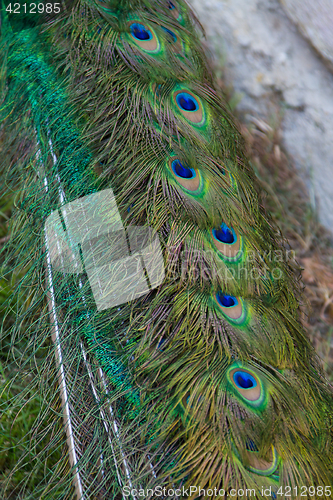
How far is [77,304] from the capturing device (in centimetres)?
122

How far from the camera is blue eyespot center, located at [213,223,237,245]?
1.24 metres

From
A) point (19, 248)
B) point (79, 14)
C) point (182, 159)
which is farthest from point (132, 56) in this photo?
point (19, 248)

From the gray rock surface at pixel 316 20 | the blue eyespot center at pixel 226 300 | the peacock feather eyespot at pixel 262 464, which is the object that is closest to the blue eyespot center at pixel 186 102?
the blue eyespot center at pixel 226 300

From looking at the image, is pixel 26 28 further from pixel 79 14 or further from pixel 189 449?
pixel 189 449

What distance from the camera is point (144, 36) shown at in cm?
144

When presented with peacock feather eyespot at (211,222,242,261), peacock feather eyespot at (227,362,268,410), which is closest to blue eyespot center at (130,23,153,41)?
peacock feather eyespot at (211,222,242,261)

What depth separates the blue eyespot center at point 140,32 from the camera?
144 centimetres

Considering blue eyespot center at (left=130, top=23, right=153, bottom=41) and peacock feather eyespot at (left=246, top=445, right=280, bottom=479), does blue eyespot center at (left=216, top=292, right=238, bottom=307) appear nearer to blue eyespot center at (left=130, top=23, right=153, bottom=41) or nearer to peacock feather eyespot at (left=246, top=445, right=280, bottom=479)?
peacock feather eyespot at (left=246, top=445, right=280, bottom=479)

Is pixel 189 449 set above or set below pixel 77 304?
above

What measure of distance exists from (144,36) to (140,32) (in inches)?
A: 0.9

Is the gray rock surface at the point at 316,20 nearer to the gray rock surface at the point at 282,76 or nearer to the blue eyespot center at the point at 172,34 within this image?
the gray rock surface at the point at 282,76

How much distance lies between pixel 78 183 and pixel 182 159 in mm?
371

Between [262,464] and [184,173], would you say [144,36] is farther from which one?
[262,464]

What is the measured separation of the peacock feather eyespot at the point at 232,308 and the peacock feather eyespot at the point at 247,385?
12cm
